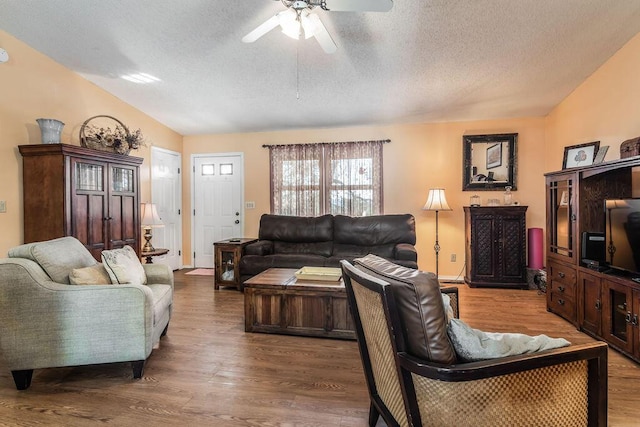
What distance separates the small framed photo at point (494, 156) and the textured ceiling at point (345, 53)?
453 mm

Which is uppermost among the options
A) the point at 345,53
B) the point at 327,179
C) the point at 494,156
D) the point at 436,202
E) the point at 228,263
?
the point at 345,53

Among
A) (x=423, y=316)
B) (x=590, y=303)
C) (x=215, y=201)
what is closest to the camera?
(x=423, y=316)

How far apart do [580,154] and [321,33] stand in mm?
3401

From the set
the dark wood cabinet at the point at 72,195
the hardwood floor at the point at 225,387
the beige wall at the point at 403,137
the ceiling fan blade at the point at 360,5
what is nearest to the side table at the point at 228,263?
the beige wall at the point at 403,137

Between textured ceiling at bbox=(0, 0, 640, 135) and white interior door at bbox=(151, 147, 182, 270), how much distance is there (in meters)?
0.90

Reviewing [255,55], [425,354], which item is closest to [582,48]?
[255,55]

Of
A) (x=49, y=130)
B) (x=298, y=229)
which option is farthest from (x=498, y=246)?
(x=49, y=130)

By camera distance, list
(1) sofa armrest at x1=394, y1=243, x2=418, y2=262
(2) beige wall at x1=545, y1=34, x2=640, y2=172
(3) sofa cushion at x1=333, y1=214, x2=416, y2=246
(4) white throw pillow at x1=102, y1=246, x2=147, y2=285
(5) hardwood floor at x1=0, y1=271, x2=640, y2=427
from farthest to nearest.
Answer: (3) sofa cushion at x1=333, y1=214, x2=416, y2=246
(1) sofa armrest at x1=394, y1=243, x2=418, y2=262
(2) beige wall at x1=545, y1=34, x2=640, y2=172
(4) white throw pillow at x1=102, y1=246, x2=147, y2=285
(5) hardwood floor at x1=0, y1=271, x2=640, y2=427

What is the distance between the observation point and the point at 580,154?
3.77m

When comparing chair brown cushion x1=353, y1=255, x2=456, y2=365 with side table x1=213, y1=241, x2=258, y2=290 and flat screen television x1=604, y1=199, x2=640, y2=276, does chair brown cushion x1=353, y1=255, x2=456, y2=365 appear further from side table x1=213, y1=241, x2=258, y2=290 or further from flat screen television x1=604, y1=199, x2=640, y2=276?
side table x1=213, y1=241, x2=258, y2=290

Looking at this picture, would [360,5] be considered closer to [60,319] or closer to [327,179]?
[60,319]

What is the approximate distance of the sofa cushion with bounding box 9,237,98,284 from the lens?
2123mm

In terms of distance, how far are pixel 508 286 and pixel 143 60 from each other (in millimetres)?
5213

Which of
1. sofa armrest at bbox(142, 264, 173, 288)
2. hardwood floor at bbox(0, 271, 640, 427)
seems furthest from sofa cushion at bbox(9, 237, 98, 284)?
hardwood floor at bbox(0, 271, 640, 427)
